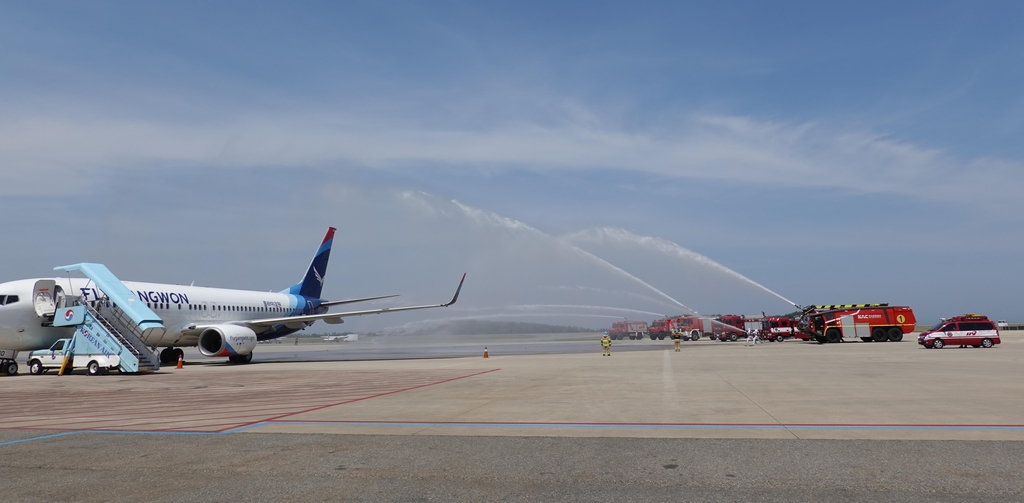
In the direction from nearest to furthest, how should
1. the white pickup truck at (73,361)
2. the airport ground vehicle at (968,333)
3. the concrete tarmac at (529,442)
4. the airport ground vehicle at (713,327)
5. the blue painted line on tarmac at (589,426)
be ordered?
the concrete tarmac at (529,442) < the blue painted line on tarmac at (589,426) < the white pickup truck at (73,361) < the airport ground vehicle at (968,333) < the airport ground vehicle at (713,327)

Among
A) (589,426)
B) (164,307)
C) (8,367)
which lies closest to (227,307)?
(164,307)

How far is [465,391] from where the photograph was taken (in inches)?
752

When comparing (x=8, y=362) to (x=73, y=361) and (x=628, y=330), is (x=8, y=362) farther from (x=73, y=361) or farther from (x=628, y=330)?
(x=628, y=330)

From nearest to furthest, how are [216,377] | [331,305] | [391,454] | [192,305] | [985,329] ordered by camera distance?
1. [391,454]
2. [216,377]
3. [192,305]
4. [985,329]
5. [331,305]

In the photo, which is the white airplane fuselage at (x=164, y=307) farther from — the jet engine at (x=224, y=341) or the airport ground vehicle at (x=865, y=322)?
the airport ground vehicle at (x=865, y=322)

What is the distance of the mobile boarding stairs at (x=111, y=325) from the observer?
95.6 feet

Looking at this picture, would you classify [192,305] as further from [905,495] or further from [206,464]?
[905,495]

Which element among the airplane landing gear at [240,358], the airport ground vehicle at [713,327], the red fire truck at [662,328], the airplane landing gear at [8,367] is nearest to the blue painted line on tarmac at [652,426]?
the airplane landing gear at [8,367]

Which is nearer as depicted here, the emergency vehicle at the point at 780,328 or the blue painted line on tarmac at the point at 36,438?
the blue painted line on tarmac at the point at 36,438

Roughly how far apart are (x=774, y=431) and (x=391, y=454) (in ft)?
20.9

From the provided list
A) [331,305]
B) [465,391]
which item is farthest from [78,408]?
[331,305]

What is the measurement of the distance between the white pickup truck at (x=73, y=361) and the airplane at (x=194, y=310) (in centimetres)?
140

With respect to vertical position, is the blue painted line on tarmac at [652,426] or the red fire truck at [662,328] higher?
the red fire truck at [662,328]

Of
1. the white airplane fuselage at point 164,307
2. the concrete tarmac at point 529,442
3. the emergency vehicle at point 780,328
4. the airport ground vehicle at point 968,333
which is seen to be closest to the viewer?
the concrete tarmac at point 529,442
